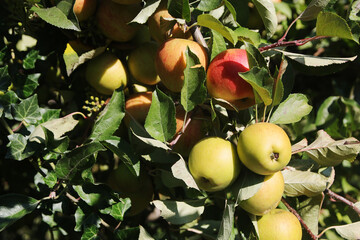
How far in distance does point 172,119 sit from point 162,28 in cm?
25

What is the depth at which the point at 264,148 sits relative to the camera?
84cm

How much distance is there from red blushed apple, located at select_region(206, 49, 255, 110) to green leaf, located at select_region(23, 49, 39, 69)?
0.54 m

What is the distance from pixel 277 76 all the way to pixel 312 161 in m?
0.28

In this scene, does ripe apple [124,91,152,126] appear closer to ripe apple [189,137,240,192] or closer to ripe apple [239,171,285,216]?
ripe apple [189,137,240,192]

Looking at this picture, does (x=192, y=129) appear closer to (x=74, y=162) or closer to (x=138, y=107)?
(x=138, y=107)

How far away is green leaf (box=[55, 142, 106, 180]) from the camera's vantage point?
898 millimetres

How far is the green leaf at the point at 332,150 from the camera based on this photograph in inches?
38.2

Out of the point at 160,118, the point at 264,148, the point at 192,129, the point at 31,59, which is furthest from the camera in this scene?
the point at 31,59

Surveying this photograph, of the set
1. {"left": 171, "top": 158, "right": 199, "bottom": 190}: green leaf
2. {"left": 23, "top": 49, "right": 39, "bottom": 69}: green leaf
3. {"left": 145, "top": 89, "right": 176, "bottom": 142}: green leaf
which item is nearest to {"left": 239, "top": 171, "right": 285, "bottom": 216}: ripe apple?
{"left": 171, "top": 158, "right": 199, "bottom": 190}: green leaf

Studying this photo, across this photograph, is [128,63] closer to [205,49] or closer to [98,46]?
[98,46]

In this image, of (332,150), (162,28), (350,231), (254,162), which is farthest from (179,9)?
(350,231)

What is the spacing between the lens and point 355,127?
159cm

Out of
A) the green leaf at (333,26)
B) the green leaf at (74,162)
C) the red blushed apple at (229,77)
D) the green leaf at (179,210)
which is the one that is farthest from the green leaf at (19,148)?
the green leaf at (333,26)

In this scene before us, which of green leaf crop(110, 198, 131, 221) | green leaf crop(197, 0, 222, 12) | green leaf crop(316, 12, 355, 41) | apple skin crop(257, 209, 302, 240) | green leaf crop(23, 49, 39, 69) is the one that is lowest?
apple skin crop(257, 209, 302, 240)
